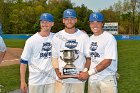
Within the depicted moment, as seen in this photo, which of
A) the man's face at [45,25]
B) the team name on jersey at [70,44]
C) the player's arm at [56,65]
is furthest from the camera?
the man's face at [45,25]

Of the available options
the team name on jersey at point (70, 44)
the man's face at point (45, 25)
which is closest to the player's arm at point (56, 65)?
the team name on jersey at point (70, 44)

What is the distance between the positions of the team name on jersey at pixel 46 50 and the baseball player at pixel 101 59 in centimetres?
81

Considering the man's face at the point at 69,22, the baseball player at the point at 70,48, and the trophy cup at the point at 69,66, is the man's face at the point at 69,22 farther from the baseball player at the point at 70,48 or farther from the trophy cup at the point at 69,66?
the trophy cup at the point at 69,66

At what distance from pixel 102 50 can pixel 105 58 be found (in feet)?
0.56

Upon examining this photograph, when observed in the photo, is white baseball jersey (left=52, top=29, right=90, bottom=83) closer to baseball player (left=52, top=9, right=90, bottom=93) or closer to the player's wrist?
baseball player (left=52, top=9, right=90, bottom=93)

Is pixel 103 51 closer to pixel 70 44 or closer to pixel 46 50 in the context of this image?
pixel 70 44

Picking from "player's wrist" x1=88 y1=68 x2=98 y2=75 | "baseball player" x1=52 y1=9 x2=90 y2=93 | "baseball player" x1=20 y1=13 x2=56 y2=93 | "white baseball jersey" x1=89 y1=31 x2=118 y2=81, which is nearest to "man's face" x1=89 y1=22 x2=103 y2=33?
"white baseball jersey" x1=89 y1=31 x2=118 y2=81

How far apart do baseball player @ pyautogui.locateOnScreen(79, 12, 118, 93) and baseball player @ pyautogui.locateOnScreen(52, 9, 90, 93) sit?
0.49ft

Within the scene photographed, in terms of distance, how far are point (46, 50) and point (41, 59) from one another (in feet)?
0.67

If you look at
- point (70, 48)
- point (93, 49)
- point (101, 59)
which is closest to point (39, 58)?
point (70, 48)

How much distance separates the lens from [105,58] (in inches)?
251

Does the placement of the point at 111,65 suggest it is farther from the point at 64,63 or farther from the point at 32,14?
the point at 32,14

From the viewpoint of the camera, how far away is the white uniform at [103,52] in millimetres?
6391

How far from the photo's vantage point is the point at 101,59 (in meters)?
6.46
